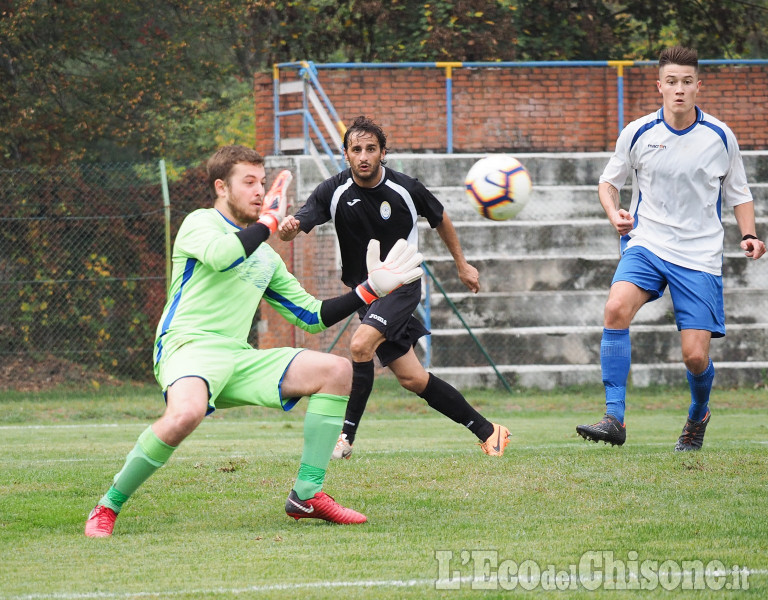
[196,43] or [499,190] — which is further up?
[196,43]

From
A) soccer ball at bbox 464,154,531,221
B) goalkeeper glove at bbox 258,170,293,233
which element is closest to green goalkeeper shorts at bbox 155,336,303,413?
goalkeeper glove at bbox 258,170,293,233

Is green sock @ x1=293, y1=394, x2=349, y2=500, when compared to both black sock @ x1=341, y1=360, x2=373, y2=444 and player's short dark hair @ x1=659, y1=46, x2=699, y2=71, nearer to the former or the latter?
black sock @ x1=341, y1=360, x2=373, y2=444

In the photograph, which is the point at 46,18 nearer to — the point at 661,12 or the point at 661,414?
the point at 661,12

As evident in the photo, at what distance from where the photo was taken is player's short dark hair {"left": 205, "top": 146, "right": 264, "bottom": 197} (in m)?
5.25

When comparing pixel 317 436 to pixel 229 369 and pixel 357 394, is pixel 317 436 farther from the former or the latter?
pixel 357 394

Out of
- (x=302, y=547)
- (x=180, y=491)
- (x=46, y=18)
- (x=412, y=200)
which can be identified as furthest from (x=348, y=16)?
(x=302, y=547)

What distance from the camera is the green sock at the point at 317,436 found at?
517 centimetres

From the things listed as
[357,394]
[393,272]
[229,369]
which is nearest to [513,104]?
[357,394]

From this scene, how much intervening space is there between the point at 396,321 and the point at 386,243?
0.55m

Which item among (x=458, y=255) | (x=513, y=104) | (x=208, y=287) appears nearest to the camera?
(x=208, y=287)

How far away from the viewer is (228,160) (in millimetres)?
5254

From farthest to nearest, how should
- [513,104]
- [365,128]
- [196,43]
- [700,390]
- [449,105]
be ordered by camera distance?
[196,43] → [513,104] → [449,105] → [700,390] → [365,128]

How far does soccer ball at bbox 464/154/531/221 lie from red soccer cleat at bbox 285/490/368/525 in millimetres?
3185

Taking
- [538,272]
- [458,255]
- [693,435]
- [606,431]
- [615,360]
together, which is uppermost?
[458,255]
